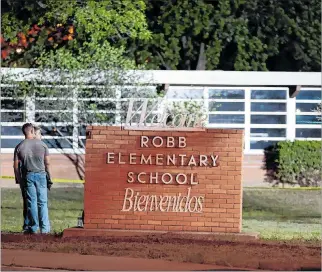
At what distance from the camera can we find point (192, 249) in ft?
51.4

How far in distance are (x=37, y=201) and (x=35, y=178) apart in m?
0.37

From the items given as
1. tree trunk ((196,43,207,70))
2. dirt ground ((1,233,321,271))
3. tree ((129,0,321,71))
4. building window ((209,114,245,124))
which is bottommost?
dirt ground ((1,233,321,271))

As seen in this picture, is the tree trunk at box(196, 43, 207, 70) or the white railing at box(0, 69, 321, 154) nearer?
the white railing at box(0, 69, 321, 154)

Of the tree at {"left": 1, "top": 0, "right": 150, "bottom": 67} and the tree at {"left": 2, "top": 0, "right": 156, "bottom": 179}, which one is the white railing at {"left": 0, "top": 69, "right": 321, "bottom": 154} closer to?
the tree at {"left": 2, "top": 0, "right": 156, "bottom": 179}

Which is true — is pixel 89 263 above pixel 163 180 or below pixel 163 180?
below

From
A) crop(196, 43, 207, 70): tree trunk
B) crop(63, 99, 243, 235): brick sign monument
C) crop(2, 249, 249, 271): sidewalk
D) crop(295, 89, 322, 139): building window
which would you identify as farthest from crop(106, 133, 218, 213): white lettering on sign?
crop(196, 43, 207, 70): tree trunk

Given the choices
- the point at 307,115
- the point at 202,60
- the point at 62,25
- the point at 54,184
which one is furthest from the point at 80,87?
the point at 202,60

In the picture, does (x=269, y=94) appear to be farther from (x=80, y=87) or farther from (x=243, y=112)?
(x=80, y=87)

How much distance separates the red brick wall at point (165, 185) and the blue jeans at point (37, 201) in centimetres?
131

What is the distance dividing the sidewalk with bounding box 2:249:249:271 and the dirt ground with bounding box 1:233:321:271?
0.33 m

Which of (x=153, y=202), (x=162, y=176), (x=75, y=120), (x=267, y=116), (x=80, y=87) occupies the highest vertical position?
(x=80, y=87)

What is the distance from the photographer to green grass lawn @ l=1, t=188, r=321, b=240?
71.9ft

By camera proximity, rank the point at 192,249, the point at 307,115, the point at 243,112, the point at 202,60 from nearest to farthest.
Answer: the point at 192,249 → the point at 243,112 → the point at 307,115 → the point at 202,60

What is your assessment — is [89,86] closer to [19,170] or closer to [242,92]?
[242,92]
